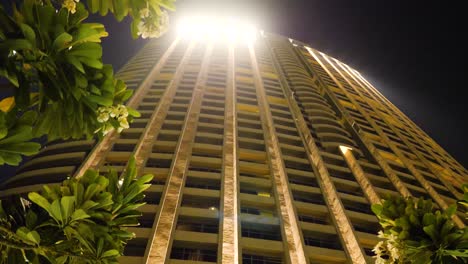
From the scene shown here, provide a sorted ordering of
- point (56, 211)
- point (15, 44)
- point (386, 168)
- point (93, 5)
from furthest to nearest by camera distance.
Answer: point (386, 168)
point (93, 5)
point (56, 211)
point (15, 44)

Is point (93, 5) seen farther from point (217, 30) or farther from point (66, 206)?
point (217, 30)

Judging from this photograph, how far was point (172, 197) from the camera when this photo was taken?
22.0 metres

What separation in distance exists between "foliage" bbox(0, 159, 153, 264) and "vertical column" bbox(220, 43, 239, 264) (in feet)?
42.9

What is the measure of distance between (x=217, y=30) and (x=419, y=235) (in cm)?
7197

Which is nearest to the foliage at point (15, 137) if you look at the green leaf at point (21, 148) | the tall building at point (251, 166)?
the green leaf at point (21, 148)

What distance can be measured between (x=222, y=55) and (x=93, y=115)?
53.5m

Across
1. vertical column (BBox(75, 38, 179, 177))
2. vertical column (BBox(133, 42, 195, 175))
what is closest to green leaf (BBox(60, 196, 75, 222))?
vertical column (BBox(75, 38, 179, 177))

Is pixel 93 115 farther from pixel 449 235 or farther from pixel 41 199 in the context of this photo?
pixel 449 235

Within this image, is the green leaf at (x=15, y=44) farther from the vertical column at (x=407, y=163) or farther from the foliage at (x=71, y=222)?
the vertical column at (x=407, y=163)

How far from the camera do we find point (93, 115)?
4.59 meters

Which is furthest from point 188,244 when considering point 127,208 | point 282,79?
point 282,79

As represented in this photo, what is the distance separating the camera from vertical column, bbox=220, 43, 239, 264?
18.2 meters

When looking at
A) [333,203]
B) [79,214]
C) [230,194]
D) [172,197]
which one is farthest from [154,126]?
[79,214]

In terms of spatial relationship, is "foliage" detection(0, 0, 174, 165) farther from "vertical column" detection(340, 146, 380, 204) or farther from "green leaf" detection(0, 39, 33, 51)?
"vertical column" detection(340, 146, 380, 204)
